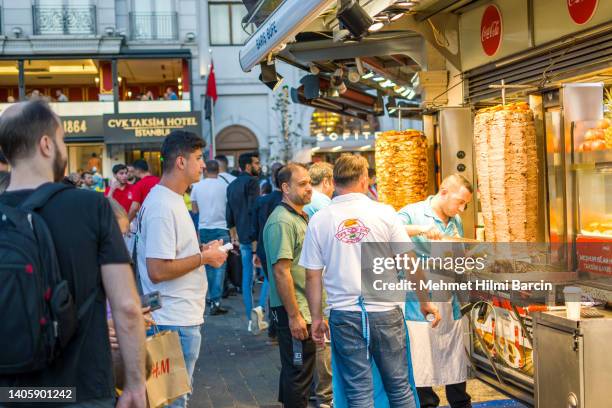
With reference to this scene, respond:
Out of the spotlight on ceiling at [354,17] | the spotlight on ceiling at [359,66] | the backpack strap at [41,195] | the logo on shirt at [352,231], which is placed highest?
the spotlight on ceiling at [359,66]

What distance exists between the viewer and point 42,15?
3325cm

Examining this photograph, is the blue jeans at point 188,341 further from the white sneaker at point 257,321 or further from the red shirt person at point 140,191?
the red shirt person at point 140,191

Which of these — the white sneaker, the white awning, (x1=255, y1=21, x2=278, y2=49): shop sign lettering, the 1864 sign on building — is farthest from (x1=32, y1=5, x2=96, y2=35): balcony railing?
(x1=255, y1=21, x2=278, y2=49): shop sign lettering

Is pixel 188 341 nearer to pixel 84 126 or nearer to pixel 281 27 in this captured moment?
pixel 281 27

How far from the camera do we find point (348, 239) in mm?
5426

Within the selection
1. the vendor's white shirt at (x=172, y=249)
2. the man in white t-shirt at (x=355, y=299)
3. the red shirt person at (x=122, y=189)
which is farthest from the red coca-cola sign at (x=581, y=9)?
the red shirt person at (x=122, y=189)

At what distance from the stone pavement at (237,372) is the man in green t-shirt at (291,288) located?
0.99m

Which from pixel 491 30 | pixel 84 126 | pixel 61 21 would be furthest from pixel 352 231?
pixel 61 21

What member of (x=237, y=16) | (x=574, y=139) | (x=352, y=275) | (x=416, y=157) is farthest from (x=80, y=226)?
(x=237, y=16)

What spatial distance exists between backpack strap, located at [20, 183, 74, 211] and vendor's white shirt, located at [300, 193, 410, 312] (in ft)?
8.52

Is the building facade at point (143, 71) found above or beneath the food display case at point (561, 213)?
above

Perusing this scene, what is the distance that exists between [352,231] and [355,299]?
423 millimetres

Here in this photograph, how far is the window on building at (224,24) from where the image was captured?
34.8 meters

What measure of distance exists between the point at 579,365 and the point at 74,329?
130 inches
